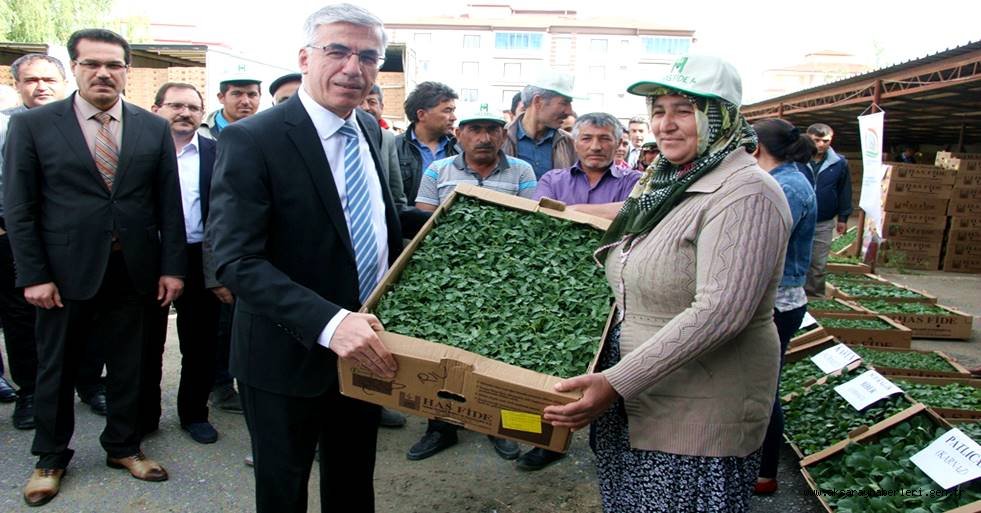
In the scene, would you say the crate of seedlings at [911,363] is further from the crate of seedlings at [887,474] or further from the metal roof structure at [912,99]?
the metal roof structure at [912,99]

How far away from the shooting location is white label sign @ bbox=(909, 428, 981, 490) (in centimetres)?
266

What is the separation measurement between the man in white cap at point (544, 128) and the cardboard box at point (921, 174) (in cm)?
801

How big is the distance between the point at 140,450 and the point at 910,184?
10.9 m

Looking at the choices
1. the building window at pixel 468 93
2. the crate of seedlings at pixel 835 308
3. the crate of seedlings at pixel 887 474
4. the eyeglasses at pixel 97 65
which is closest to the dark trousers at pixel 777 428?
the crate of seedlings at pixel 887 474

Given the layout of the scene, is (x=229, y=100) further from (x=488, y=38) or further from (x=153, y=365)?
(x=488, y=38)

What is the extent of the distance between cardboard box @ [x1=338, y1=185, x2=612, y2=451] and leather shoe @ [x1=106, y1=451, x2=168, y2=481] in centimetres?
201

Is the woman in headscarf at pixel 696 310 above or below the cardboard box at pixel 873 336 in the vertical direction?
above

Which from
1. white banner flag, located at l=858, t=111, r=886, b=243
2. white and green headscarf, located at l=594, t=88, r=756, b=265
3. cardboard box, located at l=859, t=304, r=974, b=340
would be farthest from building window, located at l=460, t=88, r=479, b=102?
white and green headscarf, located at l=594, t=88, r=756, b=265

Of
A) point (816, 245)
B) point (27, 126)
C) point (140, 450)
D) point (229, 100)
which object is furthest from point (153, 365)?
point (816, 245)

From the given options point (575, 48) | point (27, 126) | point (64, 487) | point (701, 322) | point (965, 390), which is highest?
point (575, 48)

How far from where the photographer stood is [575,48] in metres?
56.8

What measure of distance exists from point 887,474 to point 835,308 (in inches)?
131

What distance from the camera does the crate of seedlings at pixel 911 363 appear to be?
4.46 m

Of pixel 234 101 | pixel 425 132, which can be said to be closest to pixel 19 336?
pixel 234 101
